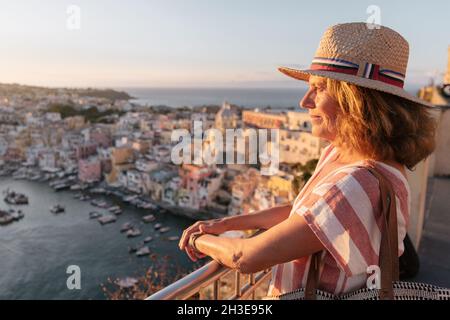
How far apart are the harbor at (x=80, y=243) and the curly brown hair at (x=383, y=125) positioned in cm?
1092

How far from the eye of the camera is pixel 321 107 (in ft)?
2.14

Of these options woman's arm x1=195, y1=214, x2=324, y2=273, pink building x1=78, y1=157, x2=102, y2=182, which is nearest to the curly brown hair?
woman's arm x1=195, y1=214, x2=324, y2=273

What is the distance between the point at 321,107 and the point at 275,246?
236mm

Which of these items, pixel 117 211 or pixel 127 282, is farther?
pixel 117 211

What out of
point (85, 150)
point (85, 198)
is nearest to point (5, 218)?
point (85, 198)

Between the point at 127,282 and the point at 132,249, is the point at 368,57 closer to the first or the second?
the point at 127,282

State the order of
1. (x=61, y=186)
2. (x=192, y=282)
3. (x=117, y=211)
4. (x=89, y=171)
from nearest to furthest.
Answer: (x=192, y=282)
(x=117, y=211)
(x=61, y=186)
(x=89, y=171)

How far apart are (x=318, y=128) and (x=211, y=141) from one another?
1777 centimetres

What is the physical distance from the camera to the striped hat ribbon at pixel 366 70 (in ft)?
1.95

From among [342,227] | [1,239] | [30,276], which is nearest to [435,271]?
[342,227]

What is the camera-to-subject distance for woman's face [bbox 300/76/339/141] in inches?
25.3

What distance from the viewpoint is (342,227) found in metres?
0.54

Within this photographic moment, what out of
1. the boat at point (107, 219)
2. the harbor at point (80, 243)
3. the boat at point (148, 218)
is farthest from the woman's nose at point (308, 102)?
the boat at point (107, 219)
